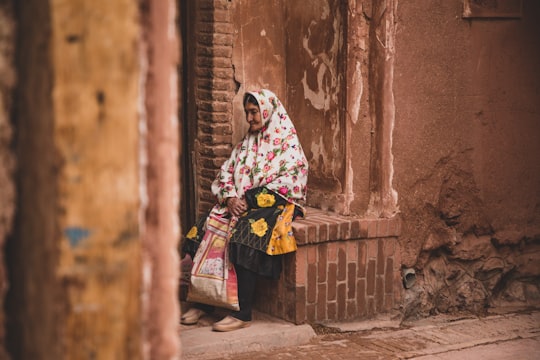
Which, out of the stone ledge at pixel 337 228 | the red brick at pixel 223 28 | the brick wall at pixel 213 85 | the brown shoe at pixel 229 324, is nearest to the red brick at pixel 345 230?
the stone ledge at pixel 337 228

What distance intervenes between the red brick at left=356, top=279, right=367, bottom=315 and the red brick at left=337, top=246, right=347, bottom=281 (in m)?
0.17

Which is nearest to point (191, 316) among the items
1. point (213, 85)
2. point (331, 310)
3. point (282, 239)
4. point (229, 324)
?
point (229, 324)

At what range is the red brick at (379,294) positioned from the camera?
5941mm

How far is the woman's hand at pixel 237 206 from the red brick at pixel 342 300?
837mm

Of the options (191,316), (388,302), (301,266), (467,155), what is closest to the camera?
(301,266)

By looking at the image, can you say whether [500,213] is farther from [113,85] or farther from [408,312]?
[113,85]

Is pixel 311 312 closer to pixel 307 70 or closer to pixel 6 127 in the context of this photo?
pixel 307 70

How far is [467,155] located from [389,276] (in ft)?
3.54

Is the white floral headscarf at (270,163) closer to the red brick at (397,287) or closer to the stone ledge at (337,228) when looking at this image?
the stone ledge at (337,228)

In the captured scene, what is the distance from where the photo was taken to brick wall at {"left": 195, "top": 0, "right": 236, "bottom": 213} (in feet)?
19.8

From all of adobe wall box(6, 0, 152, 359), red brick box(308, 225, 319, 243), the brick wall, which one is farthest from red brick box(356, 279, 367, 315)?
adobe wall box(6, 0, 152, 359)

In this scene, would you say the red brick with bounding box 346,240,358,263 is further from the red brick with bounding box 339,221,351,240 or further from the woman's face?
the woman's face

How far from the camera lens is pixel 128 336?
142cm

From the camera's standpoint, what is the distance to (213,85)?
19.9 ft
